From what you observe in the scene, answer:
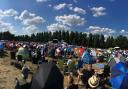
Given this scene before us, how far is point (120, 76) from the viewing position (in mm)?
11945

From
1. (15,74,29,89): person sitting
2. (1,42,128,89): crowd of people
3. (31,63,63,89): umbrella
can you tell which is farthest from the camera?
(1,42,128,89): crowd of people

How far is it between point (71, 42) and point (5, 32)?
37840 millimetres

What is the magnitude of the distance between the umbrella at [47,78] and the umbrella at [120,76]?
7168 millimetres

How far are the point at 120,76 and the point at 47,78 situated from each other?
7.76 metres

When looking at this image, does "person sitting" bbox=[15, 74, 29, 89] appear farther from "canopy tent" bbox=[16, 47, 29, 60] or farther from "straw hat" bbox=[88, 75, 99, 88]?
"canopy tent" bbox=[16, 47, 29, 60]

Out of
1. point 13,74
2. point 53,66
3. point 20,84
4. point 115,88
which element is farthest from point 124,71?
point 13,74

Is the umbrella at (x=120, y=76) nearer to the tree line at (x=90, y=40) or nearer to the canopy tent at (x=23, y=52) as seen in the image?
the canopy tent at (x=23, y=52)

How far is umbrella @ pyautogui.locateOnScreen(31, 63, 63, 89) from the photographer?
4.64m

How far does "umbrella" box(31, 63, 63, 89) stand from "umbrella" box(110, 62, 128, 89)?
717cm

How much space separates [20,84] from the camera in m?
7.10

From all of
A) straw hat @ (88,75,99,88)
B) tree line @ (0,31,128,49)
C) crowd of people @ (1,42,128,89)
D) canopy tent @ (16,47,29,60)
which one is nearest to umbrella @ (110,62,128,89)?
crowd of people @ (1,42,128,89)

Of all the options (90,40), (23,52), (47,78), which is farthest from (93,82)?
(90,40)

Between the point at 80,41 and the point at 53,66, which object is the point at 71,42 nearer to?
the point at 80,41

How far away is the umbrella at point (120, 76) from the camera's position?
11.6 meters
